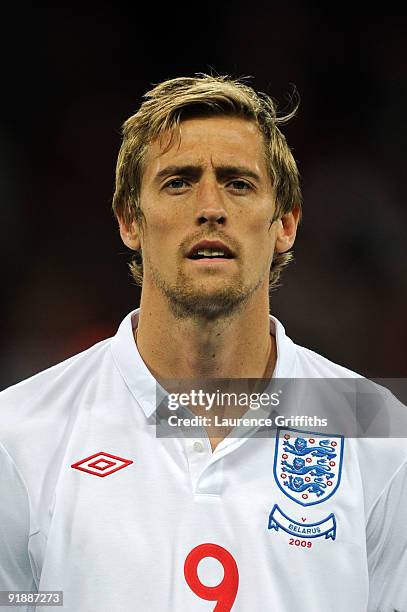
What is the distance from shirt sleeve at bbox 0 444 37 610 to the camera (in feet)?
5.98

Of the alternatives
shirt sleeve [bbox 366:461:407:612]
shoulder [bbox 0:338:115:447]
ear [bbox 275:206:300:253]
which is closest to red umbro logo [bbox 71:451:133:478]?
shoulder [bbox 0:338:115:447]

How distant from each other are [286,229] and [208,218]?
0.37m

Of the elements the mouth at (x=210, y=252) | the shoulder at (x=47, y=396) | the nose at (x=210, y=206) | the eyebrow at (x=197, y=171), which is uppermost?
the eyebrow at (x=197, y=171)

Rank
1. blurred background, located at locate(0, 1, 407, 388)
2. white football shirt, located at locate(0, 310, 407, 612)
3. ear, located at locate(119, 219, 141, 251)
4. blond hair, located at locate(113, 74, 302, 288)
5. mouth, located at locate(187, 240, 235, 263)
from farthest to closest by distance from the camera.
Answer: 1. blurred background, located at locate(0, 1, 407, 388)
2. ear, located at locate(119, 219, 141, 251)
3. blond hair, located at locate(113, 74, 302, 288)
4. mouth, located at locate(187, 240, 235, 263)
5. white football shirt, located at locate(0, 310, 407, 612)

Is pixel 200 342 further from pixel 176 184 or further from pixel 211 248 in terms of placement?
pixel 176 184

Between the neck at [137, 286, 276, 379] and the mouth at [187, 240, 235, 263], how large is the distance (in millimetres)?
144

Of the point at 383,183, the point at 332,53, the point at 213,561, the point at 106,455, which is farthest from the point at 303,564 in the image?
the point at 332,53

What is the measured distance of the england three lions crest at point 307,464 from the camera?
1.94 meters

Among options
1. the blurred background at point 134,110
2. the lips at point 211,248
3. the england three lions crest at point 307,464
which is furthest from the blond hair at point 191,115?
the blurred background at point 134,110

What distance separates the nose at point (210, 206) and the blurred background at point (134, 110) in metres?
0.91

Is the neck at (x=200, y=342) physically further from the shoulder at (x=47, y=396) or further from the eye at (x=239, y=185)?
the eye at (x=239, y=185)

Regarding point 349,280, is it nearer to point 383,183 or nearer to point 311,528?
point 383,183

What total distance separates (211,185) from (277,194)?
256 mm

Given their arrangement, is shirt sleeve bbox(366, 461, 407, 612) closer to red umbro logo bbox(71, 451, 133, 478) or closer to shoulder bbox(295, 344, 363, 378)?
shoulder bbox(295, 344, 363, 378)
